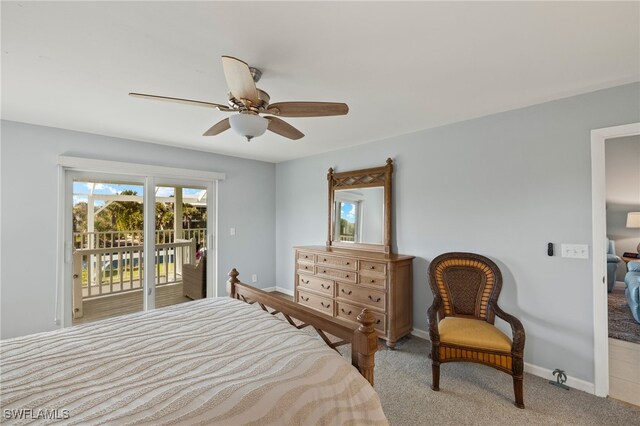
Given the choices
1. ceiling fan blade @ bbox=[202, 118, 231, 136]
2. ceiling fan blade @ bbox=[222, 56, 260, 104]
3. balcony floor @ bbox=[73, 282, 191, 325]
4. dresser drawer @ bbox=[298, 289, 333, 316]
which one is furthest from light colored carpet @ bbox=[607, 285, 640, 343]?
balcony floor @ bbox=[73, 282, 191, 325]

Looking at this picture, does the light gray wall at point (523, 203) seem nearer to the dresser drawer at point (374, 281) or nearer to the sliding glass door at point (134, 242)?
the dresser drawer at point (374, 281)

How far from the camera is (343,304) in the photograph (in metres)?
3.26

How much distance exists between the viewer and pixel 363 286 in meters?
3.06

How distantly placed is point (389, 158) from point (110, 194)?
351 centimetres

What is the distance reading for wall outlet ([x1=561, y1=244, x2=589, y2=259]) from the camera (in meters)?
2.17

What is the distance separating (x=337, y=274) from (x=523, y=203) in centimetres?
201

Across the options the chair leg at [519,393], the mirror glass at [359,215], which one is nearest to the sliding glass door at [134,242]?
the mirror glass at [359,215]

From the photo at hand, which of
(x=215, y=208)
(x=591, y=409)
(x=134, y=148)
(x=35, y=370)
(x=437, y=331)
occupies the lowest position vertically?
(x=591, y=409)

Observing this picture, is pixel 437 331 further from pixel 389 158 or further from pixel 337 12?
pixel 337 12

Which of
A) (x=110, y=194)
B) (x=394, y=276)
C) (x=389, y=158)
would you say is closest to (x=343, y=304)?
(x=394, y=276)

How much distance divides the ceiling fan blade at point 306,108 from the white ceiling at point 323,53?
0.29 meters

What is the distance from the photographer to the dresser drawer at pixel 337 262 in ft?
10.5

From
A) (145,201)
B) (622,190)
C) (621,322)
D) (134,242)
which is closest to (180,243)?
(134,242)

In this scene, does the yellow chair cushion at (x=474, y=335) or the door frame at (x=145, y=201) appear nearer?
the yellow chair cushion at (x=474, y=335)
